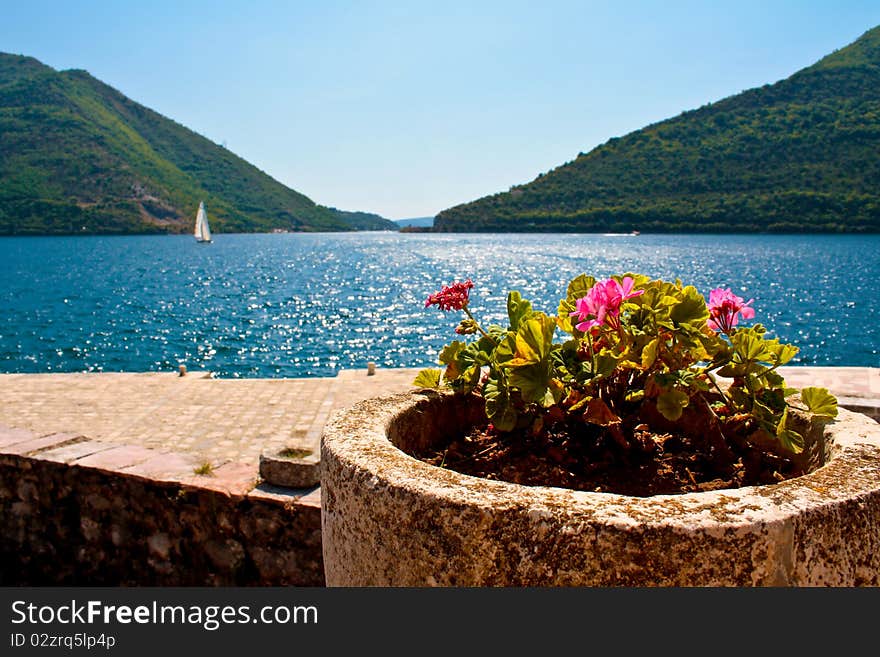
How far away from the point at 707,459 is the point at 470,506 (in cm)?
94

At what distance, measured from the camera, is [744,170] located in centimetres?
11012

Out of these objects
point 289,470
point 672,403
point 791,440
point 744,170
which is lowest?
point 289,470

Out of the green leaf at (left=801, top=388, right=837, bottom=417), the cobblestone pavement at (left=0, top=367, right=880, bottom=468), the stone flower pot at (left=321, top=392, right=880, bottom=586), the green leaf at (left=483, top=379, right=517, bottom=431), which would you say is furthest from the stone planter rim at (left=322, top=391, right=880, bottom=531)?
the cobblestone pavement at (left=0, top=367, right=880, bottom=468)

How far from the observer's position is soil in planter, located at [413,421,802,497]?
5.78ft

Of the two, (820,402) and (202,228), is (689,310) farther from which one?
(202,228)

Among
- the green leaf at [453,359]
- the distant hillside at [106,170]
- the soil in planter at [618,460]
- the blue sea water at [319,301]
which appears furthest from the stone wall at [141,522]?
the distant hillside at [106,170]

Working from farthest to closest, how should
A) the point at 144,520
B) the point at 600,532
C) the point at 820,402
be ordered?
the point at 144,520 < the point at 820,402 < the point at 600,532

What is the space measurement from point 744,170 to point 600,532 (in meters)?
124

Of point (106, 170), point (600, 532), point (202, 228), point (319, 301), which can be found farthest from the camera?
point (106, 170)

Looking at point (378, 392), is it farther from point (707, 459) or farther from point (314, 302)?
point (314, 302)

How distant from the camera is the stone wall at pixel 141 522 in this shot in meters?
3.63

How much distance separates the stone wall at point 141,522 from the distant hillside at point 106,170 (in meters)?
134

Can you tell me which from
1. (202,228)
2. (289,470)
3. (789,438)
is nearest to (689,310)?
(789,438)

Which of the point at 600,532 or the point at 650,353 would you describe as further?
the point at 650,353
